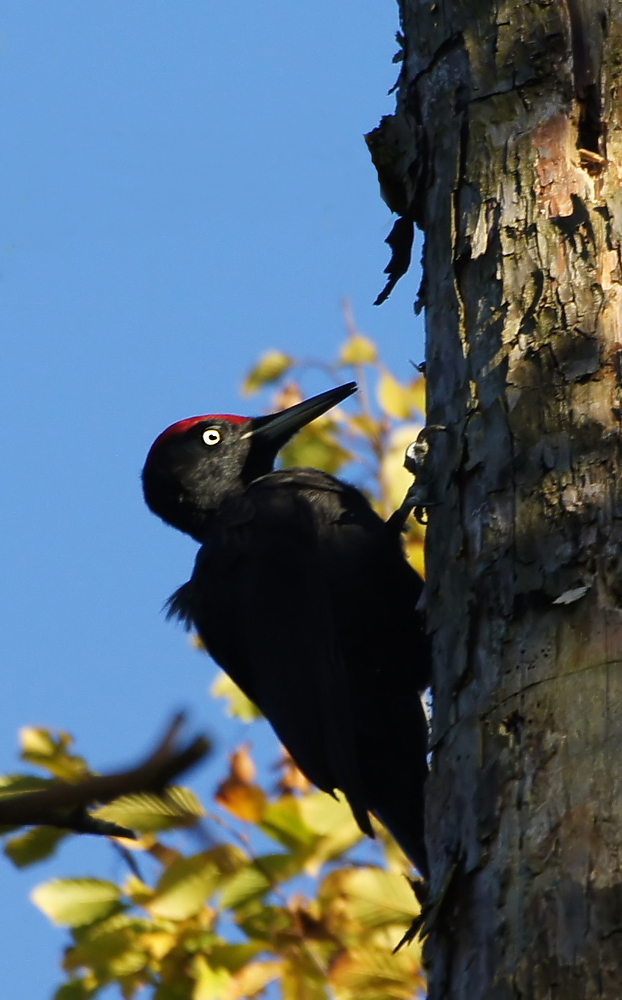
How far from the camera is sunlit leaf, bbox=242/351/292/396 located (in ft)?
17.8

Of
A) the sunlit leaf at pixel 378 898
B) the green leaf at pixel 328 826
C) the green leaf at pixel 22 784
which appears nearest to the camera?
the green leaf at pixel 22 784

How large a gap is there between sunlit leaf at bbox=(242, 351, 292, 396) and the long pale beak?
0.55m

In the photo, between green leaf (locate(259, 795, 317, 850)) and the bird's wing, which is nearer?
green leaf (locate(259, 795, 317, 850))

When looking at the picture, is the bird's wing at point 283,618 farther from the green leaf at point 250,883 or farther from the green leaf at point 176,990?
the green leaf at point 176,990

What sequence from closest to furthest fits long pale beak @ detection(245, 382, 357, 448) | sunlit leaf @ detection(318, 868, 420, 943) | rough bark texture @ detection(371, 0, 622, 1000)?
rough bark texture @ detection(371, 0, 622, 1000) < sunlit leaf @ detection(318, 868, 420, 943) < long pale beak @ detection(245, 382, 357, 448)

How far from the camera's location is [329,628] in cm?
382

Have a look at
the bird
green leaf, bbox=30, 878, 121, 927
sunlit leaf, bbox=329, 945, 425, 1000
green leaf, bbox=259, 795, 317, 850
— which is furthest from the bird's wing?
green leaf, bbox=30, 878, 121, 927

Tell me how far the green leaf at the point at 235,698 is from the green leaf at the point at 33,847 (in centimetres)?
187

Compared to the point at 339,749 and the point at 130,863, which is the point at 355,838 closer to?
the point at 339,749

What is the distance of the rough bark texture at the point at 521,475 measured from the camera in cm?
181

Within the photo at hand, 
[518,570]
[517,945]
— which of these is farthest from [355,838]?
[517,945]

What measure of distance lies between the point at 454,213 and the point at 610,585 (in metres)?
1.11

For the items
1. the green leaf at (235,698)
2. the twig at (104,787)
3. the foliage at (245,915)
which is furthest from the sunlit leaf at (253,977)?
the twig at (104,787)

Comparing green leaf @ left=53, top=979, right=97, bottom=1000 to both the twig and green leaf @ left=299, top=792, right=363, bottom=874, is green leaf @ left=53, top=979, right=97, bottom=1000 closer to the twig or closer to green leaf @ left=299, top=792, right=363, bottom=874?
green leaf @ left=299, top=792, right=363, bottom=874
